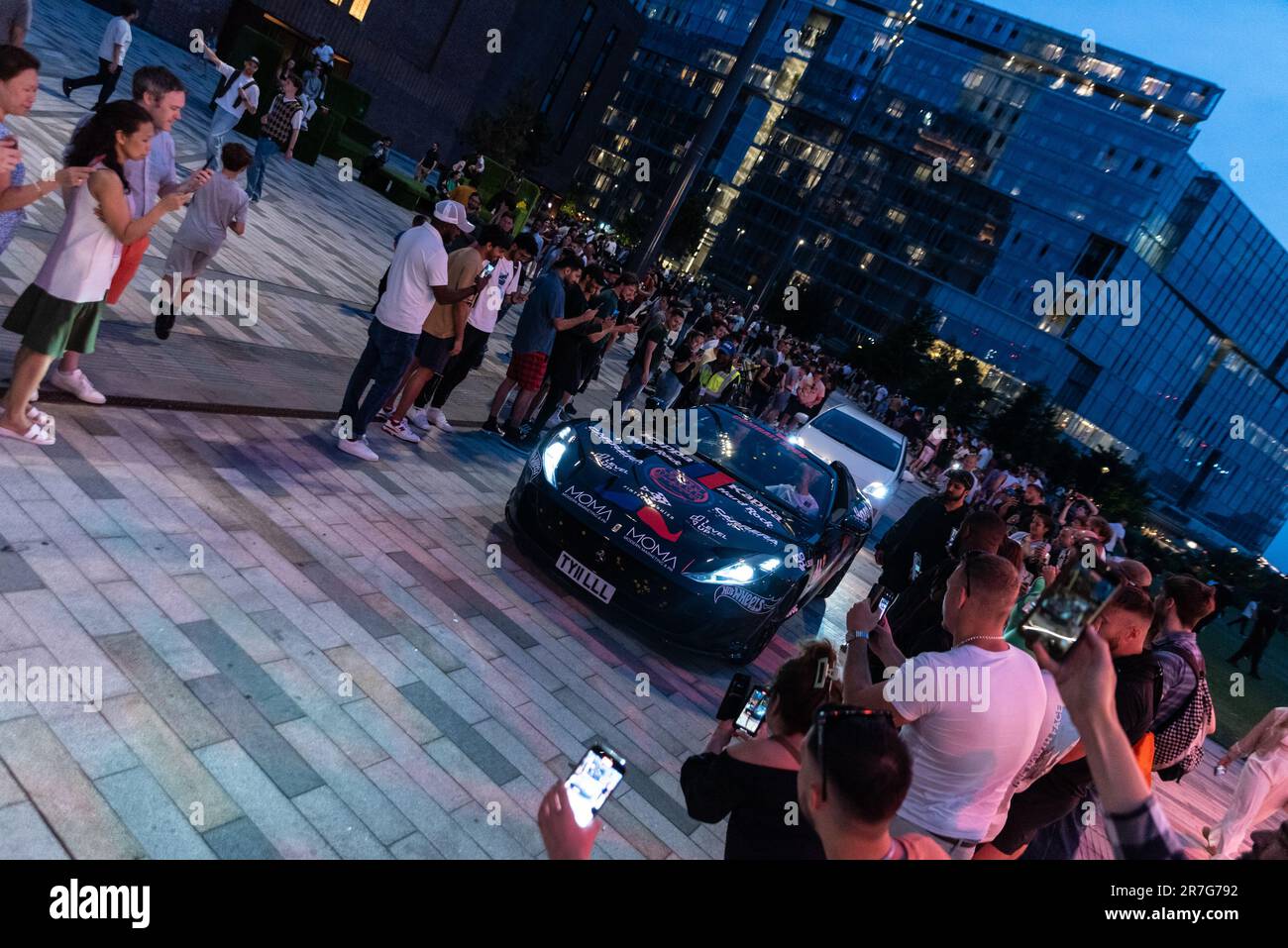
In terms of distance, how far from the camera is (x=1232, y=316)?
299 feet

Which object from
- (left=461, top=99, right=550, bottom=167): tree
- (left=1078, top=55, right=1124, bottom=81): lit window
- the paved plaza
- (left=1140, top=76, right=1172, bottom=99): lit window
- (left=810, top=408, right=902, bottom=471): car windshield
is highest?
(left=1078, top=55, right=1124, bottom=81): lit window

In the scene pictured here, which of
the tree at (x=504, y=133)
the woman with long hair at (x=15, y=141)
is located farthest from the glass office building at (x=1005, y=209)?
the woman with long hair at (x=15, y=141)

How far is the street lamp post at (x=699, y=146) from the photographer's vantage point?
1212 centimetres

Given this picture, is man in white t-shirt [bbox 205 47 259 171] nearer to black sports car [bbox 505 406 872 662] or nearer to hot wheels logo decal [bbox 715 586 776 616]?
black sports car [bbox 505 406 872 662]

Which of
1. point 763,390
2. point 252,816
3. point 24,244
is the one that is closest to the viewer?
point 252,816

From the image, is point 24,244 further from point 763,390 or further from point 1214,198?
point 1214,198

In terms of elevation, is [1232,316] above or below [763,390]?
above

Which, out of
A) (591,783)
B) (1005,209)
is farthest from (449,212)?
(1005,209)

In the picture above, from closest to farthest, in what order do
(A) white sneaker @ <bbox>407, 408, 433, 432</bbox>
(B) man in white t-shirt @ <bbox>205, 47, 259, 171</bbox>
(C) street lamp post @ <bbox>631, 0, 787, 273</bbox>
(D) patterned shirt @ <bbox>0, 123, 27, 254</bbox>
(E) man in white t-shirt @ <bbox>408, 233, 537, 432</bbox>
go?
(D) patterned shirt @ <bbox>0, 123, 27, 254</bbox> < (E) man in white t-shirt @ <bbox>408, 233, 537, 432</bbox> < (A) white sneaker @ <bbox>407, 408, 433, 432</bbox> < (B) man in white t-shirt @ <bbox>205, 47, 259, 171</bbox> < (C) street lamp post @ <bbox>631, 0, 787, 273</bbox>

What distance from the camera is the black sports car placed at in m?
5.02

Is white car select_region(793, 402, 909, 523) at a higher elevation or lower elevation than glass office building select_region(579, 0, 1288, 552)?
lower

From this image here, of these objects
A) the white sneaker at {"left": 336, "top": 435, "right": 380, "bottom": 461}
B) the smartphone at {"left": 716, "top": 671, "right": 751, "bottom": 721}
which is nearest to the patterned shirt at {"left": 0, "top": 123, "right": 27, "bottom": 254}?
the white sneaker at {"left": 336, "top": 435, "right": 380, "bottom": 461}
